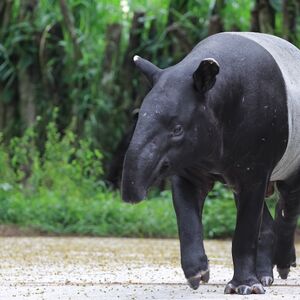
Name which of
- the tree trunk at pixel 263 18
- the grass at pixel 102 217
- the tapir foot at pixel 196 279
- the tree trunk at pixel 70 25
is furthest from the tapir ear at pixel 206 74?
the tree trunk at pixel 70 25

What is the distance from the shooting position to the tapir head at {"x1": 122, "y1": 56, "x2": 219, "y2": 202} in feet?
16.0

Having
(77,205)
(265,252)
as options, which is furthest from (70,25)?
(265,252)

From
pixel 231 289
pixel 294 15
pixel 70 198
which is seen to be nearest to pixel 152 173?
pixel 231 289

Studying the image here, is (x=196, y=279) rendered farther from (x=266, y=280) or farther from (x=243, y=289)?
(x=266, y=280)

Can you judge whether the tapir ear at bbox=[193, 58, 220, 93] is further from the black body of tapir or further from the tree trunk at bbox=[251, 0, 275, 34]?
the tree trunk at bbox=[251, 0, 275, 34]

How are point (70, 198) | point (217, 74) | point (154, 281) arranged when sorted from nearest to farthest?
point (217, 74) → point (154, 281) → point (70, 198)

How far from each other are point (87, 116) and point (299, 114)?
364 inches

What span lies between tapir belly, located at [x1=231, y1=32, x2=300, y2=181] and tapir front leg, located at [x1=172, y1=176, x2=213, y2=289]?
0.48 metres

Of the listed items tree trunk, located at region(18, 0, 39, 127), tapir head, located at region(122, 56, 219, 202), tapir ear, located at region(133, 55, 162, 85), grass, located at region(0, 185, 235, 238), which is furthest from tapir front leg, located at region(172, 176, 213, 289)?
tree trunk, located at region(18, 0, 39, 127)

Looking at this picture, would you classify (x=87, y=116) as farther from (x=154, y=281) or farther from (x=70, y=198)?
(x=154, y=281)

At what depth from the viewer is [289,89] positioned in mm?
5645

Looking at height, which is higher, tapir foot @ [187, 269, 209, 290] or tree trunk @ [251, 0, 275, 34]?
tapir foot @ [187, 269, 209, 290]

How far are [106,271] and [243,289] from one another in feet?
5.75

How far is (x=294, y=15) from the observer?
44.2ft
